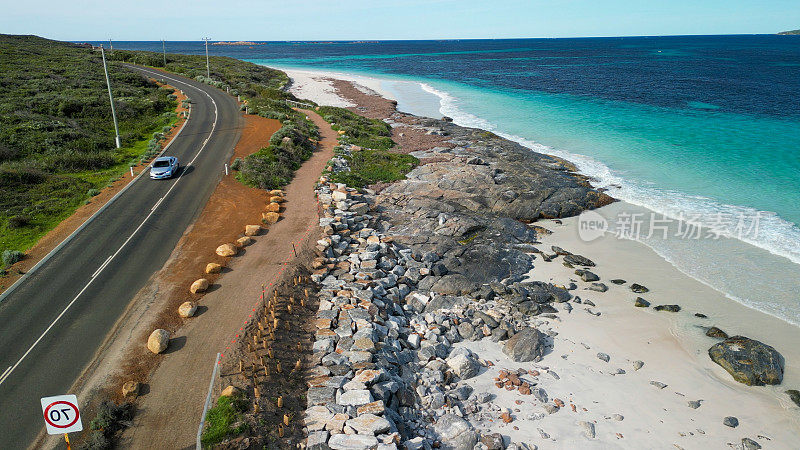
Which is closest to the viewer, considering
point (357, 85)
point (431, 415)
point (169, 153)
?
point (431, 415)

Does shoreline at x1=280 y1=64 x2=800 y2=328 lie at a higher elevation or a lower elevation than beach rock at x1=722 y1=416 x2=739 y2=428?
higher

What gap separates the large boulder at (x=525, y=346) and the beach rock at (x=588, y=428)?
3.52 metres

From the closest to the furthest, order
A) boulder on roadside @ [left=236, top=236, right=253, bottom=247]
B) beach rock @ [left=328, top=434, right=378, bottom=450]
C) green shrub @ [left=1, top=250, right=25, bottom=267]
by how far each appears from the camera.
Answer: beach rock @ [left=328, top=434, right=378, bottom=450], green shrub @ [left=1, top=250, right=25, bottom=267], boulder on roadside @ [left=236, top=236, right=253, bottom=247]

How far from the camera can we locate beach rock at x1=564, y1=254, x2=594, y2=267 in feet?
86.1

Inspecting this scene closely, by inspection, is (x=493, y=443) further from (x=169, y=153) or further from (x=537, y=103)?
(x=537, y=103)

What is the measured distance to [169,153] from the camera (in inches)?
1561

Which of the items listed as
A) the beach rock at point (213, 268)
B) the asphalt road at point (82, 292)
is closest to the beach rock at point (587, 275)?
the beach rock at point (213, 268)

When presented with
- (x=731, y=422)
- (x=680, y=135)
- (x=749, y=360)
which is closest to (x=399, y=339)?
(x=731, y=422)

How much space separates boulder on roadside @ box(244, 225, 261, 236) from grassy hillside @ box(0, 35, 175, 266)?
11.6 meters

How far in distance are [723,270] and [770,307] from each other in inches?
146

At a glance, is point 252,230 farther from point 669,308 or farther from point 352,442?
point 669,308

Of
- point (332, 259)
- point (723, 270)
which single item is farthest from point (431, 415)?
point (723, 270)

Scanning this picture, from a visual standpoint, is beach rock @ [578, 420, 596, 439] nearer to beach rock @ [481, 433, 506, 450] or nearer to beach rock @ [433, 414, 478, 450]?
beach rock @ [481, 433, 506, 450]

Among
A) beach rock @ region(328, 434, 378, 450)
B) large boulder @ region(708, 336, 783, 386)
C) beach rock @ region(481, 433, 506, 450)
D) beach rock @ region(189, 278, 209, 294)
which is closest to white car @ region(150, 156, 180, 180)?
beach rock @ region(189, 278, 209, 294)
